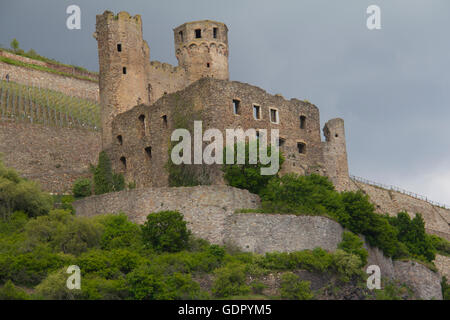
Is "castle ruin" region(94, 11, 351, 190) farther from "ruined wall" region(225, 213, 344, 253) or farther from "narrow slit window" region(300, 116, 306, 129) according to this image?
"ruined wall" region(225, 213, 344, 253)

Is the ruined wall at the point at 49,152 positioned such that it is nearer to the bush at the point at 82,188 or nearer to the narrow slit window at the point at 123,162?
the bush at the point at 82,188

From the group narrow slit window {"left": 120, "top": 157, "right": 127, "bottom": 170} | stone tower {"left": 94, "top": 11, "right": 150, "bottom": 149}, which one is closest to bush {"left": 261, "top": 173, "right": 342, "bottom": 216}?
narrow slit window {"left": 120, "top": 157, "right": 127, "bottom": 170}

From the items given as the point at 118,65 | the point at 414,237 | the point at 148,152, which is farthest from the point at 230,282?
the point at 118,65

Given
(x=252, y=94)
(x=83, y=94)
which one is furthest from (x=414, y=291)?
(x=83, y=94)

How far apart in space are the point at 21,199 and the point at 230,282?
1225 cm

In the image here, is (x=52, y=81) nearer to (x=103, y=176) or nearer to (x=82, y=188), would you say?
(x=103, y=176)

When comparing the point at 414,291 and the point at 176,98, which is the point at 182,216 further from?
the point at 414,291

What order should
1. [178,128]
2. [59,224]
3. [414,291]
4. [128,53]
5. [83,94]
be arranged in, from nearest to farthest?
[59,224]
[414,291]
[178,128]
[128,53]
[83,94]

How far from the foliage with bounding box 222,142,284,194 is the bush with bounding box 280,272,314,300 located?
24.6 feet

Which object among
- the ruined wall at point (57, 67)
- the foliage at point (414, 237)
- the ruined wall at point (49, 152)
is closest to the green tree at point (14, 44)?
the ruined wall at point (57, 67)

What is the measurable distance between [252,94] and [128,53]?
33.2 ft

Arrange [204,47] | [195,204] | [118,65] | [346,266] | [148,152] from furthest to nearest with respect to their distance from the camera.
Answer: [204,47] < [118,65] < [148,152] < [195,204] < [346,266]

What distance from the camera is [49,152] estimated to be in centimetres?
5412
